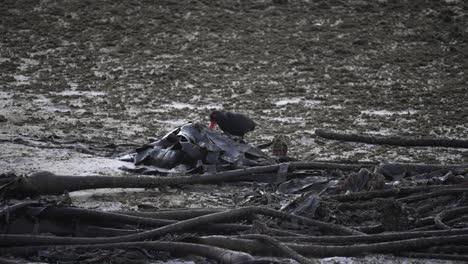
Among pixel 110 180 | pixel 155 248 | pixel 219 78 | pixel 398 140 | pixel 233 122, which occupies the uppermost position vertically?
A: pixel 155 248

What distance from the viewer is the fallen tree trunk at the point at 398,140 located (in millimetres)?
8484

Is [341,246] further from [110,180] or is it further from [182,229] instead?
[110,180]

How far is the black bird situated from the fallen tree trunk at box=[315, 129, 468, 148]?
96cm

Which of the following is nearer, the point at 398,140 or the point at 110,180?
the point at 110,180

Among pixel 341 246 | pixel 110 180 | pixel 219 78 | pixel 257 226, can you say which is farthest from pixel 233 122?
pixel 219 78

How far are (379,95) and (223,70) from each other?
7.75ft

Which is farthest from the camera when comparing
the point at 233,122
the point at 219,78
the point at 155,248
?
the point at 219,78

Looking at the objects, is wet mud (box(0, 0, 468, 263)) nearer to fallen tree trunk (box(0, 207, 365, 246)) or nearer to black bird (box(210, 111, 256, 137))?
black bird (box(210, 111, 256, 137))

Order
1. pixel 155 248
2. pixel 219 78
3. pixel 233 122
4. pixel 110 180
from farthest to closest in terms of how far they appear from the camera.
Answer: pixel 219 78 → pixel 233 122 → pixel 110 180 → pixel 155 248

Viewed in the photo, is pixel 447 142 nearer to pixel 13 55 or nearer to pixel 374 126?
pixel 374 126

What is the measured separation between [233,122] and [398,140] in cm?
169

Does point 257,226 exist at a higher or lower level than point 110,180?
higher

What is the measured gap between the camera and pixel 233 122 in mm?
8594

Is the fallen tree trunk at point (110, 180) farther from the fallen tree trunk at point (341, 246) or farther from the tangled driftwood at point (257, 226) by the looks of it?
the fallen tree trunk at point (341, 246)
